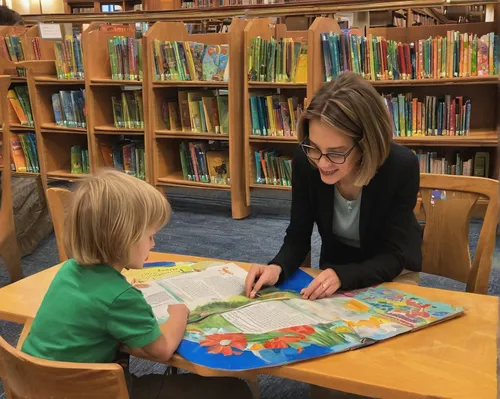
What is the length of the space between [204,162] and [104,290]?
331 centimetres

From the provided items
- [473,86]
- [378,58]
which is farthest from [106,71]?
[473,86]

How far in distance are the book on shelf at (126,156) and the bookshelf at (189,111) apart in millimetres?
225

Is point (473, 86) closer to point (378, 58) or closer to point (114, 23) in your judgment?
point (378, 58)

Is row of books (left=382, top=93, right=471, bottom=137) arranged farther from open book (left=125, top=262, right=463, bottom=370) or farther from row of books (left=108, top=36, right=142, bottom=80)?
open book (left=125, top=262, right=463, bottom=370)

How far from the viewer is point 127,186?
3.50 feet

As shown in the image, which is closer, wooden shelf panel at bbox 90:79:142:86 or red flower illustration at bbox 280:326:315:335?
red flower illustration at bbox 280:326:315:335

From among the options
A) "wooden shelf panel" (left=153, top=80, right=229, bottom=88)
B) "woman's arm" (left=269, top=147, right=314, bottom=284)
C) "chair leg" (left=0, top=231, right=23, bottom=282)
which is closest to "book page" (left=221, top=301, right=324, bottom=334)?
"woman's arm" (left=269, top=147, right=314, bottom=284)

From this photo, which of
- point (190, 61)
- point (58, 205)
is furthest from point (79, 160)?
point (58, 205)

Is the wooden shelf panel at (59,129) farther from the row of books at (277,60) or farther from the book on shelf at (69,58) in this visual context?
the row of books at (277,60)

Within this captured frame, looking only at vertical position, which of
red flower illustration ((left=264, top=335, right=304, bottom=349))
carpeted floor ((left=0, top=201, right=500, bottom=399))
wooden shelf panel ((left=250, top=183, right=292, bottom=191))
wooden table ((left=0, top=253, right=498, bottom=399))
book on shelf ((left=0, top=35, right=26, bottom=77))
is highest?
book on shelf ((left=0, top=35, right=26, bottom=77))

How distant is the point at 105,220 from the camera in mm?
1039

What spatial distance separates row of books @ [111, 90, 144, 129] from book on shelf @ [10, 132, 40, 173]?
3.06ft

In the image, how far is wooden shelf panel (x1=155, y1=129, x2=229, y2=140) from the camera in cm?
412

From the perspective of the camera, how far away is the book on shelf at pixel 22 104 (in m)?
4.85
